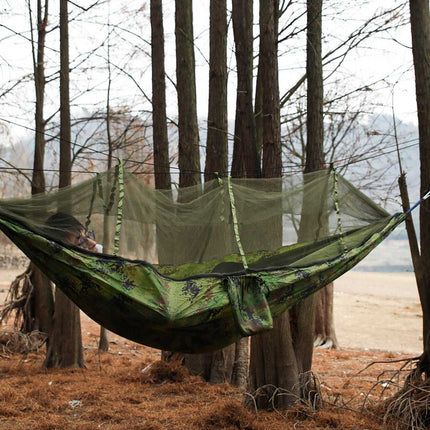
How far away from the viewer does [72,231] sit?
133 inches

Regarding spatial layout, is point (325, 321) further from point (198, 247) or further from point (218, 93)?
point (198, 247)

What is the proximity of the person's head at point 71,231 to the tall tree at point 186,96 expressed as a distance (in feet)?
6.85

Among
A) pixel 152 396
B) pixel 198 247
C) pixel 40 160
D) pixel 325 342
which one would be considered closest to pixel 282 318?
pixel 198 247

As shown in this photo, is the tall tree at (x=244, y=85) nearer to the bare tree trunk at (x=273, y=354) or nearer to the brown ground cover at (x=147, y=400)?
A: the bare tree trunk at (x=273, y=354)

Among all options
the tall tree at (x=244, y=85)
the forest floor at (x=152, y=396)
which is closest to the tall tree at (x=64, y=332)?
the forest floor at (x=152, y=396)

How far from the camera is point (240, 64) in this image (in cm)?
505

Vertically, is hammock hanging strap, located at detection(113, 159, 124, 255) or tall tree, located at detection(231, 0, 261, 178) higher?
tall tree, located at detection(231, 0, 261, 178)

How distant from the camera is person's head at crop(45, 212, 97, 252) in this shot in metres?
3.30

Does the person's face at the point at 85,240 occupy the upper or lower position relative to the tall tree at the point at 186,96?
lower

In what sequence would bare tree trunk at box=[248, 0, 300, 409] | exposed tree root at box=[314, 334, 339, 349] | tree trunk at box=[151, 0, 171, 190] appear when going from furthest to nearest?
exposed tree root at box=[314, 334, 339, 349], tree trunk at box=[151, 0, 171, 190], bare tree trunk at box=[248, 0, 300, 409]

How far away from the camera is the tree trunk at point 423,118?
3.94 m

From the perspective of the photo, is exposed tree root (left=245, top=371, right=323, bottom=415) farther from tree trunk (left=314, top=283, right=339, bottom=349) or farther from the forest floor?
tree trunk (left=314, top=283, right=339, bottom=349)

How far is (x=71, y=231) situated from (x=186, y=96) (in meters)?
2.51

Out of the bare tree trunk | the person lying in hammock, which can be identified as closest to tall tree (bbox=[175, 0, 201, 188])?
the bare tree trunk
